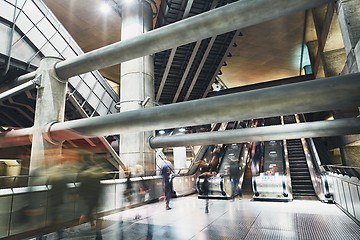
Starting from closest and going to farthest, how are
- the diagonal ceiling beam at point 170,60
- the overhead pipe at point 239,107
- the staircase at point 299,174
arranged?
the overhead pipe at point 239,107 → the staircase at point 299,174 → the diagonal ceiling beam at point 170,60

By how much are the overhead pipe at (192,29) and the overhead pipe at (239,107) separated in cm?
186

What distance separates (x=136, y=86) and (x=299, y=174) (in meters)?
8.04

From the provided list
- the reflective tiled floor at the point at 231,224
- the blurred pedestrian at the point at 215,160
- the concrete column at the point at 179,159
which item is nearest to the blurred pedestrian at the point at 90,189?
the reflective tiled floor at the point at 231,224

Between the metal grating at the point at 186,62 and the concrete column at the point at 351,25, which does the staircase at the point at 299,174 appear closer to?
the concrete column at the point at 351,25

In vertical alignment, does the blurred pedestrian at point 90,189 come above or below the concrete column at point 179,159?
below

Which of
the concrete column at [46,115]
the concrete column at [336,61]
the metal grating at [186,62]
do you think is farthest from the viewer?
the concrete column at [336,61]

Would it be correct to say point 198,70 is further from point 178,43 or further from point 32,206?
point 32,206

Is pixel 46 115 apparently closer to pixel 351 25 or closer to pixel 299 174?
pixel 351 25

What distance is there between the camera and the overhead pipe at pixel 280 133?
622 centimetres

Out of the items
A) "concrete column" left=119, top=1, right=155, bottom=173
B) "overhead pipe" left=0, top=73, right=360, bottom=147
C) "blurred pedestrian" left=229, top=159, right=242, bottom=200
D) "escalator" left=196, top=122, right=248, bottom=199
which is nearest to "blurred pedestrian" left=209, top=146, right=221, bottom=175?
"escalator" left=196, top=122, right=248, bottom=199

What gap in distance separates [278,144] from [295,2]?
881cm

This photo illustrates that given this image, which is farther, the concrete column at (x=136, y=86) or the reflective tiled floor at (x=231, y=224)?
the concrete column at (x=136, y=86)

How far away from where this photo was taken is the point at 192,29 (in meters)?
6.16

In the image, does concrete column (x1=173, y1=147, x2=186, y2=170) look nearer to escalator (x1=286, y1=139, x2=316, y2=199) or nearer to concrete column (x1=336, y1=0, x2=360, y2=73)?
escalator (x1=286, y1=139, x2=316, y2=199)
